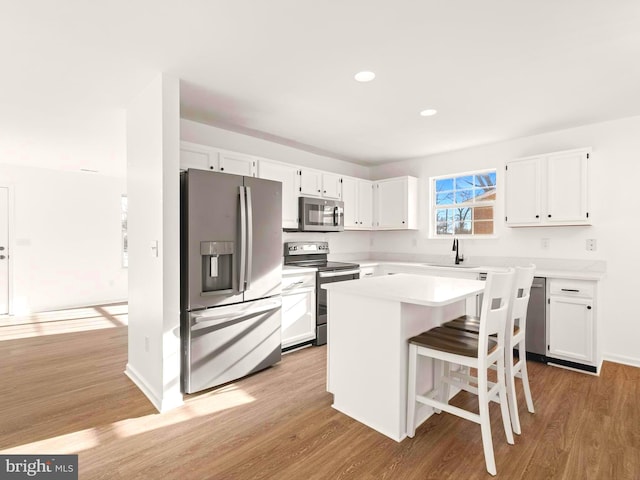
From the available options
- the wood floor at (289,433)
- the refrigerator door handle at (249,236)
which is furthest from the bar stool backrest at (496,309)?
the refrigerator door handle at (249,236)

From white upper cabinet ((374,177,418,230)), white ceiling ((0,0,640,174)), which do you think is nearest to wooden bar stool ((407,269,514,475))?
white ceiling ((0,0,640,174))

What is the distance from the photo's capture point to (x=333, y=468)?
1906mm

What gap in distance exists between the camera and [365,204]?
5.28 m

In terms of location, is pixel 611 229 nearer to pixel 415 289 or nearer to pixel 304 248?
pixel 415 289

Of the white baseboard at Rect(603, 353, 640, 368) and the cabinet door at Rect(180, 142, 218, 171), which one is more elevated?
the cabinet door at Rect(180, 142, 218, 171)

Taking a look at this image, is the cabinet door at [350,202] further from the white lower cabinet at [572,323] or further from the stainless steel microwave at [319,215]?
the white lower cabinet at [572,323]

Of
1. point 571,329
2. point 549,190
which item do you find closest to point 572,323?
point 571,329

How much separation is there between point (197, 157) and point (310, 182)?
152 cm

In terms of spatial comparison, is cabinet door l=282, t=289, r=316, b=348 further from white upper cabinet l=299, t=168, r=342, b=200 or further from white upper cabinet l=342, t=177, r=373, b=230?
white upper cabinet l=342, t=177, r=373, b=230

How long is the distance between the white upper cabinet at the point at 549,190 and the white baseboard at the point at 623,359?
4.66 ft

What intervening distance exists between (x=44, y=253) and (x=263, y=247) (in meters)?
5.06

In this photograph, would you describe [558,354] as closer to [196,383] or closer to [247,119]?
[196,383]

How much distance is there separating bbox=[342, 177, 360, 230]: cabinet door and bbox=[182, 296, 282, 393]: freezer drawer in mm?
2039

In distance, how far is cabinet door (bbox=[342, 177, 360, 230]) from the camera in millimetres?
4934
